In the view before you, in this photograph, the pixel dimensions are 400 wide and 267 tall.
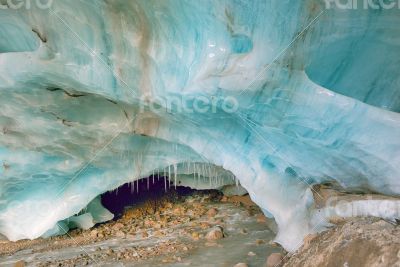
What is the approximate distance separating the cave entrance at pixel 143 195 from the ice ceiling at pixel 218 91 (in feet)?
2.94

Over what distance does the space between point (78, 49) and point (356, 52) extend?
64.7 inches

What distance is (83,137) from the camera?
3.57 meters

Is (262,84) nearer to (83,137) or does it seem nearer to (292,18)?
A: (292,18)

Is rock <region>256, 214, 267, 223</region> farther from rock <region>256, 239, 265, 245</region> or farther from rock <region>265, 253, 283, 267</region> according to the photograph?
rock <region>265, 253, 283, 267</region>

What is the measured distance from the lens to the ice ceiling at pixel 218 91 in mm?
2482

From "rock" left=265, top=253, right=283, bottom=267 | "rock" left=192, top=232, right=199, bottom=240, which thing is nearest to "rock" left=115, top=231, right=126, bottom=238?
"rock" left=192, top=232, right=199, bottom=240

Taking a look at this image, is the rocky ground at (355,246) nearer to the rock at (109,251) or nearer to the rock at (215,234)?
the rock at (215,234)

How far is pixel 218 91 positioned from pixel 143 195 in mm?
2360

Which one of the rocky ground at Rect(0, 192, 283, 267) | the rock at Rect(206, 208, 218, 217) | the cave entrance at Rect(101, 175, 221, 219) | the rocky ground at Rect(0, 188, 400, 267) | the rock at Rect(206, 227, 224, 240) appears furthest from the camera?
the cave entrance at Rect(101, 175, 221, 219)

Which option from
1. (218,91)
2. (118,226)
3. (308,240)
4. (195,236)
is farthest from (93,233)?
(308,240)

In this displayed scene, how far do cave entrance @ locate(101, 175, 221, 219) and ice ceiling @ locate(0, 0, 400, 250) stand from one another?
90 cm

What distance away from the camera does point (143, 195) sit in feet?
15.7

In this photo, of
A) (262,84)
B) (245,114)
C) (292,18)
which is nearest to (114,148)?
(245,114)

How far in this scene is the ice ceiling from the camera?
2.48m
